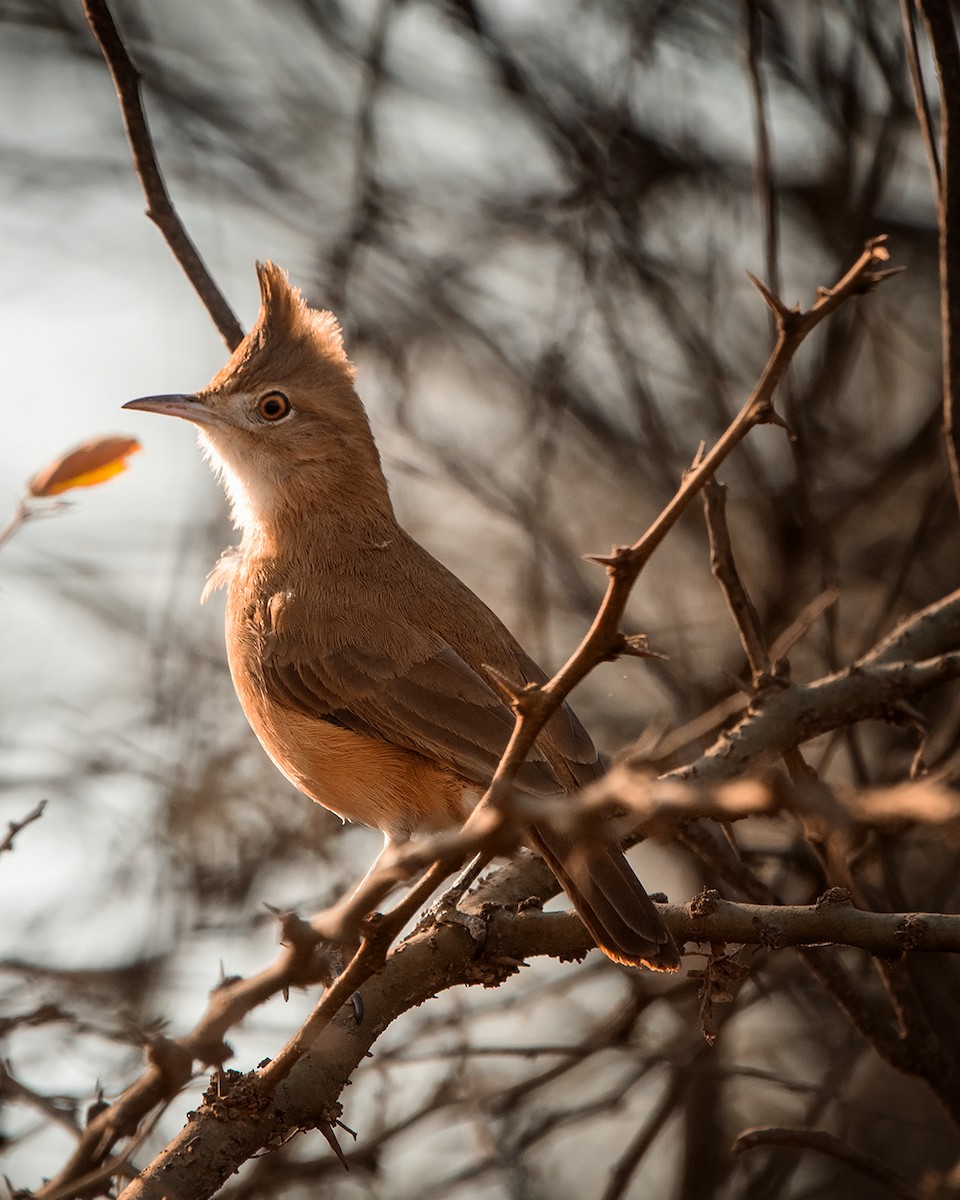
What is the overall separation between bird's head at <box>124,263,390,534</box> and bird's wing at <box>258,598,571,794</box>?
0.71 metres

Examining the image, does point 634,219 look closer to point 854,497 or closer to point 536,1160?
point 854,497

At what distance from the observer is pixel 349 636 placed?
4.95m

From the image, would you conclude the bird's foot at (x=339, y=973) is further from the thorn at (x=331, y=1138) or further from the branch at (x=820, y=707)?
the branch at (x=820, y=707)

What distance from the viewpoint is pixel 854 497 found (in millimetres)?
7121

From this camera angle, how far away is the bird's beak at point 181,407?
220 inches

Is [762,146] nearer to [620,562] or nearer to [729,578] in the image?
[729,578]

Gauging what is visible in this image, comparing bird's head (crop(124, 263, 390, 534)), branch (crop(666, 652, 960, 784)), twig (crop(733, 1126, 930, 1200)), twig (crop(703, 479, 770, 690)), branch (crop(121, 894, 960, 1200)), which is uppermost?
bird's head (crop(124, 263, 390, 534))

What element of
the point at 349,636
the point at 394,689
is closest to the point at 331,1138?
the point at 394,689

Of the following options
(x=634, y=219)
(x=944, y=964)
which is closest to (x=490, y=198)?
(x=634, y=219)

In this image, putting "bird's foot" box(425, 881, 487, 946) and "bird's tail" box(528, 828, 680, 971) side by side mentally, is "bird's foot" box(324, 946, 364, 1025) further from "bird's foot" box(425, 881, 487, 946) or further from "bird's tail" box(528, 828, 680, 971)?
"bird's tail" box(528, 828, 680, 971)

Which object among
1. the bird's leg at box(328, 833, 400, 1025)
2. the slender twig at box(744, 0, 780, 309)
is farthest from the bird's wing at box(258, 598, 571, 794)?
the slender twig at box(744, 0, 780, 309)

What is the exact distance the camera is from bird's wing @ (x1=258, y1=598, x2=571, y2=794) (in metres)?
4.50

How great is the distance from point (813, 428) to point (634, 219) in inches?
57.2

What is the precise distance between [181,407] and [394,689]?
1.68 meters
